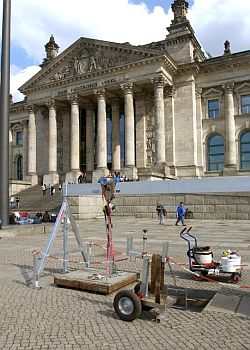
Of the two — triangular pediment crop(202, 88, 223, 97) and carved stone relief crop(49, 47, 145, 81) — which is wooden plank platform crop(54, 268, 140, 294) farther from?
triangular pediment crop(202, 88, 223, 97)

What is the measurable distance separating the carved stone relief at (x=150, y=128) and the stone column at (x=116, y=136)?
3976 mm

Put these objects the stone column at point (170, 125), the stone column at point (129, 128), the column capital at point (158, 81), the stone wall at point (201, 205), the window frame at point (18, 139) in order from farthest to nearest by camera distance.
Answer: the window frame at point (18, 139) < the stone column at point (170, 125) < the stone column at point (129, 128) < the column capital at point (158, 81) < the stone wall at point (201, 205)

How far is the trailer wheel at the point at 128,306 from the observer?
6.20m

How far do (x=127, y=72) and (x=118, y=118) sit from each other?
6.75 metres

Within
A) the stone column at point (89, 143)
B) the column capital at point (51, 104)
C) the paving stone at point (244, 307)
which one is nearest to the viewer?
the paving stone at point (244, 307)

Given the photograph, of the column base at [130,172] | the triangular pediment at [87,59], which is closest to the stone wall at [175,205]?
the column base at [130,172]

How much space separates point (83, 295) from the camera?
8102 millimetres

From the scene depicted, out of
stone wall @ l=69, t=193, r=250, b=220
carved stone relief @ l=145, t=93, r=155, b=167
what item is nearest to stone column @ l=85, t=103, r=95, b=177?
carved stone relief @ l=145, t=93, r=155, b=167

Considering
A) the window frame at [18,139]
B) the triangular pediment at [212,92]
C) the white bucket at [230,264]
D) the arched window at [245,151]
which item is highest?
the triangular pediment at [212,92]

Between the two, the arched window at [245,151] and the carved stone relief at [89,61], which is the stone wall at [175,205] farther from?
the carved stone relief at [89,61]

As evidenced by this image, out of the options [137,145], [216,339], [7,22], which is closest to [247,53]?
[137,145]

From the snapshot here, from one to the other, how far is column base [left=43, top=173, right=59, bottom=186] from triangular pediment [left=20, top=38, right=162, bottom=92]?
A: 39.7ft

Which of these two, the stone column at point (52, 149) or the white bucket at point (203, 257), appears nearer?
the white bucket at point (203, 257)

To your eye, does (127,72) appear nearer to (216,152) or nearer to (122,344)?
(216,152)
